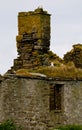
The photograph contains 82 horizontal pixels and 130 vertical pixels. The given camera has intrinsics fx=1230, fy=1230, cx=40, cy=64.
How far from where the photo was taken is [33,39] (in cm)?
5378

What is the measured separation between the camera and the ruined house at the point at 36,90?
5019 cm

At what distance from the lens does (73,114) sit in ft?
171

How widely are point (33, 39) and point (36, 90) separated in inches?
146

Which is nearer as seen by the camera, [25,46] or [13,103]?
[13,103]

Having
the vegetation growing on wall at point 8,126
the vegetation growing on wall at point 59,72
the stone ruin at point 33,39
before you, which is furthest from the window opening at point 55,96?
the vegetation growing on wall at point 8,126

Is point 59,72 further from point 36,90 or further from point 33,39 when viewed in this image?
point 33,39

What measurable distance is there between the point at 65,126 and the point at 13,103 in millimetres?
2619

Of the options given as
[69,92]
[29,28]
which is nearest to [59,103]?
[69,92]

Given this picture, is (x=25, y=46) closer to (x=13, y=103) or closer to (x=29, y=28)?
(x=29, y=28)

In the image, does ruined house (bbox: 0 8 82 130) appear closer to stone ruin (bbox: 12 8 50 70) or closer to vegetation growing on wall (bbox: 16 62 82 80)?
stone ruin (bbox: 12 8 50 70)

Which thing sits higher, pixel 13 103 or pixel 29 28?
pixel 29 28

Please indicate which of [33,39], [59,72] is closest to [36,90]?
[59,72]

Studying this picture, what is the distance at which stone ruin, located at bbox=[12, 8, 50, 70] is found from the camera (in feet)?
175

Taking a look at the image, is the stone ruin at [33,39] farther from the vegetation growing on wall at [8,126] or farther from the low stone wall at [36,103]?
the vegetation growing on wall at [8,126]
